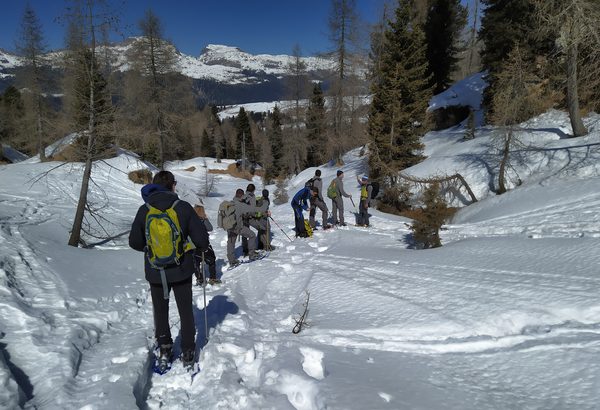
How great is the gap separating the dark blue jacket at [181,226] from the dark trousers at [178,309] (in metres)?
0.11

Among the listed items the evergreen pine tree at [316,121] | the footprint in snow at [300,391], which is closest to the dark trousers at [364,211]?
the footprint in snow at [300,391]

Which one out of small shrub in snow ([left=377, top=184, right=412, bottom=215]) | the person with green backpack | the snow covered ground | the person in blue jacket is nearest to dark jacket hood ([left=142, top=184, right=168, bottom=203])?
the person with green backpack

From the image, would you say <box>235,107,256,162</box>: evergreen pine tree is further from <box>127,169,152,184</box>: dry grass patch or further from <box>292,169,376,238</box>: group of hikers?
<box>292,169,376,238</box>: group of hikers

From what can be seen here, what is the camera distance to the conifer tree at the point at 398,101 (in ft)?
61.7

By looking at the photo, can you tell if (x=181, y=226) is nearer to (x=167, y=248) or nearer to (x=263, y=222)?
(x=167, y=248)

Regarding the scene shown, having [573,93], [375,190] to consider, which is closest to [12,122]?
[375,190]

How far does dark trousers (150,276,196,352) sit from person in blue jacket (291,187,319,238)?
6.76 m

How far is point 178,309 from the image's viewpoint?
377cm

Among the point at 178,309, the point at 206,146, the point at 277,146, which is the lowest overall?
the point at 178,309

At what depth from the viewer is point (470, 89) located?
27375mm

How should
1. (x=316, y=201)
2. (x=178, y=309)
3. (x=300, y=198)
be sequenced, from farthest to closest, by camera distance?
(x=316, y=201) < (x=300, y=198) < (x=178, y=309)

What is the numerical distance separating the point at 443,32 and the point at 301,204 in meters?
28.1

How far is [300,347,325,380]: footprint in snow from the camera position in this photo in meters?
3.58

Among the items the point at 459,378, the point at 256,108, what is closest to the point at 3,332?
the point at 459,378
